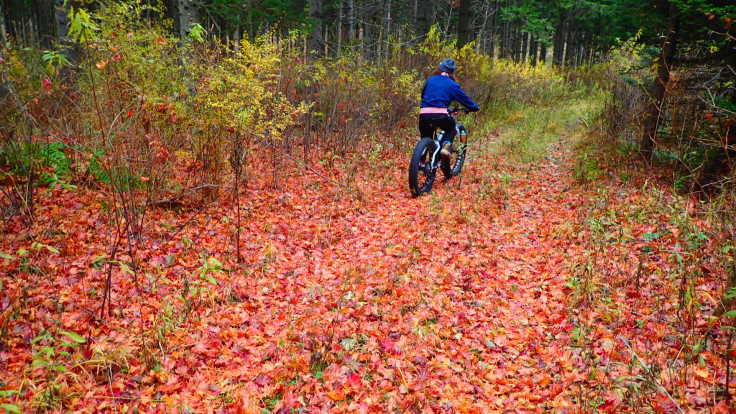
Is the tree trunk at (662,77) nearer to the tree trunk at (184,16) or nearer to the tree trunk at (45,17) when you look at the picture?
the tree trunk at (184,16)

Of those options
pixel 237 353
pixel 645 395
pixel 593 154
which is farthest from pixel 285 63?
pixel 645 395

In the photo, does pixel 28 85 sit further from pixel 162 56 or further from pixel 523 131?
pixel 523 131

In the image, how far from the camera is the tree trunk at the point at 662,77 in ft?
21.6

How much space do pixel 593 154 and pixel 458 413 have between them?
7482 mm

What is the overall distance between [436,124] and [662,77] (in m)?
3.67

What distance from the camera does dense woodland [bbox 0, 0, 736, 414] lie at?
3182 millimetres

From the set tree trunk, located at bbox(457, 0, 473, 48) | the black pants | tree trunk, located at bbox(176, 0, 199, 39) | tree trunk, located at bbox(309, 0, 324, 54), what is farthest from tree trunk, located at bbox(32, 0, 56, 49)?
the black pants

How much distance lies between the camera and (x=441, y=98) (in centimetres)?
710

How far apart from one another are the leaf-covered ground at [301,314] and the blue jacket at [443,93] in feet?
6.50

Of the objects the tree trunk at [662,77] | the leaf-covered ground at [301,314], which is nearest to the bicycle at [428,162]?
the leaf-covered ground at [301,314]

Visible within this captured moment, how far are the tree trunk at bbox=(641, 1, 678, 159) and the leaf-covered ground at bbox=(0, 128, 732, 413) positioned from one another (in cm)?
219

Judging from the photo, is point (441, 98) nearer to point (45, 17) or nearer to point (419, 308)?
point (419, 308)

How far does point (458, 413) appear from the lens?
3023 millimetres

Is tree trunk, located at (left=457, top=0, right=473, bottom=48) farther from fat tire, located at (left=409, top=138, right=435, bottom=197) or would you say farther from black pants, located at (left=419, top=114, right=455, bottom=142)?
fat tire, located at (left=409, top=138, right=435, bottom=197)
